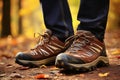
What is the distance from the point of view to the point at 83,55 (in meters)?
2.59

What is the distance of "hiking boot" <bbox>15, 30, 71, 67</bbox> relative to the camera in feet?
9.53

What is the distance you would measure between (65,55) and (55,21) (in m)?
0.57

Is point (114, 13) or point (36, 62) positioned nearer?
point (36, 62)

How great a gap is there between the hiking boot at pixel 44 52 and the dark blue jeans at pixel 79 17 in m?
0.06

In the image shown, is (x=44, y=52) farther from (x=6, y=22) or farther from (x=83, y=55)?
(x=6, y=22)

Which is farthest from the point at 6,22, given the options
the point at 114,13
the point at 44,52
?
the point at 44,52

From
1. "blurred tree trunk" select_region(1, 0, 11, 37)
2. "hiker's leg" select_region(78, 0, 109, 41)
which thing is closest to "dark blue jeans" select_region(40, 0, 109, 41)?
"hiker's leg" select_region(78, 0, 109, 41)

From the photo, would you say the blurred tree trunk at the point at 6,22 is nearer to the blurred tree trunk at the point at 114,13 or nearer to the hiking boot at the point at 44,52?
the blurred tree trunk at the point at 114,13

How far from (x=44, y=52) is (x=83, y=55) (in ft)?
1.60

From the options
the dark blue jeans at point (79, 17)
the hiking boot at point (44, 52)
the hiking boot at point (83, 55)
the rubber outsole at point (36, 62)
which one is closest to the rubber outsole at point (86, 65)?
the hiking boot at point (83, 55)

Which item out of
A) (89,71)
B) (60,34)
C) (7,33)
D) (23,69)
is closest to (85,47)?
(89,71)

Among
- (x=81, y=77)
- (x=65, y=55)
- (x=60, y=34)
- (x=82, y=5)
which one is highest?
(x=82, y=5)

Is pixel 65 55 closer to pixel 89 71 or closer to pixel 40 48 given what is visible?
pixel 89 71

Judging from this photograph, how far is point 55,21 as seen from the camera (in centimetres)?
297
